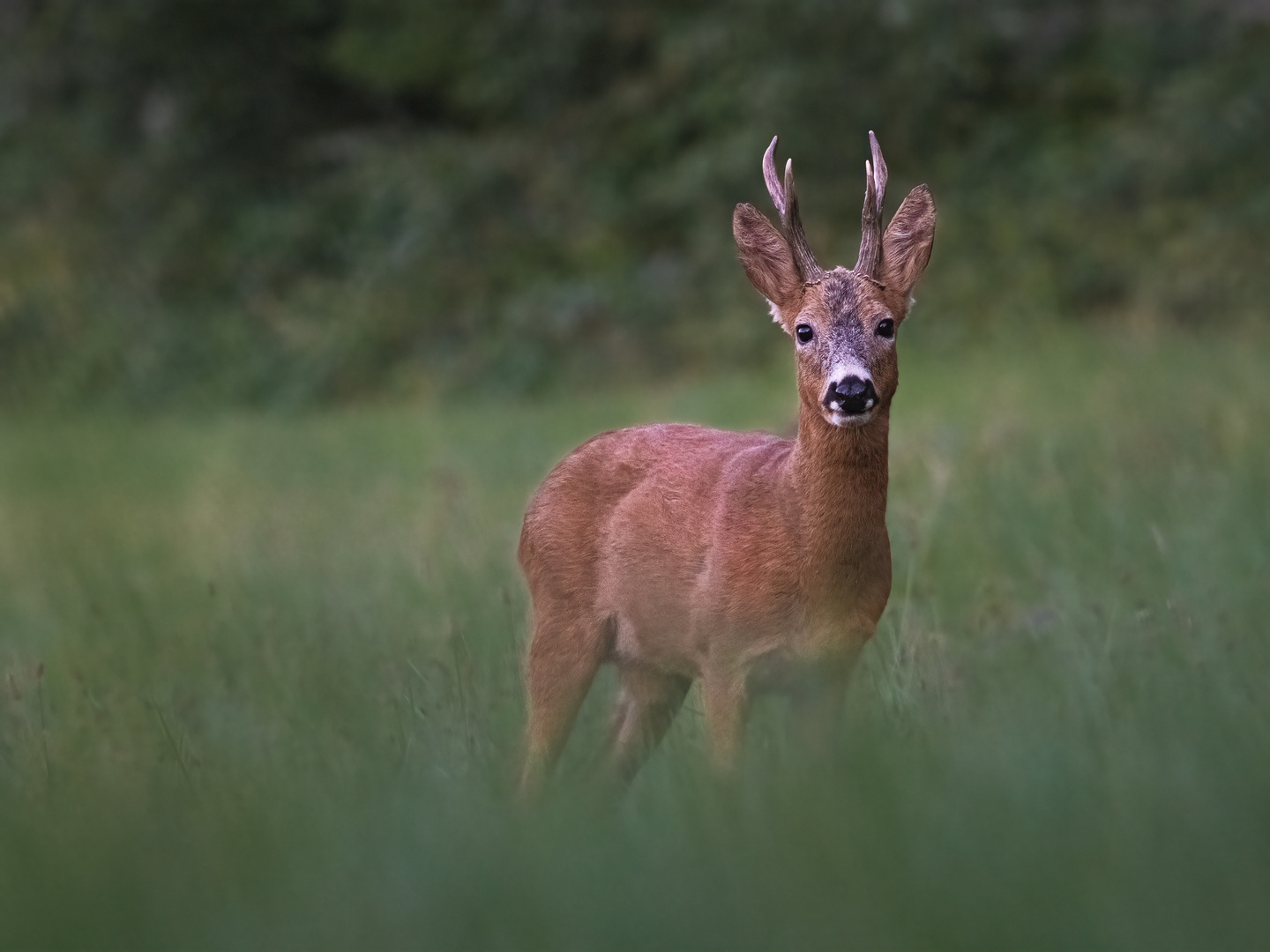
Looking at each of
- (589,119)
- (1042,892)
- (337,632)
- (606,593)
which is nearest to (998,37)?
(589,119)

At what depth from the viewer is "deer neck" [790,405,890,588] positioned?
423cm

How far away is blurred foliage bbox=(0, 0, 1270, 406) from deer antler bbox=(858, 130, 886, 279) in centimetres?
881

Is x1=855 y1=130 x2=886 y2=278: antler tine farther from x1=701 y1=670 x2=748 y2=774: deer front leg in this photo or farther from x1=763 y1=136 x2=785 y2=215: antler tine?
x1=701 y1=670 x2=748 y2=774: deer front leg

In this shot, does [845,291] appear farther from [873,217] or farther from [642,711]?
[642,711]

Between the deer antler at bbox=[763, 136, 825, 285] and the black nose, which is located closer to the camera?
the black nose

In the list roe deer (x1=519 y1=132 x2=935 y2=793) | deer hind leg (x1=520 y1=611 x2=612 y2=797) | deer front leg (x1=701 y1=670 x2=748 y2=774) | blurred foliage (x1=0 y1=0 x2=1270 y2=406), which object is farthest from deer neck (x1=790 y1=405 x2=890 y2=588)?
blurred foliage (x1=0 y1=0 x2=1270 y2=406)

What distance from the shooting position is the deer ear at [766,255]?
450 cm

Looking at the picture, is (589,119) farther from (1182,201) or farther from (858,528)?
(858,528)

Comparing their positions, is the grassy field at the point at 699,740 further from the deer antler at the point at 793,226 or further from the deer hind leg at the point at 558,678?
the deer antler at the point at 793,226

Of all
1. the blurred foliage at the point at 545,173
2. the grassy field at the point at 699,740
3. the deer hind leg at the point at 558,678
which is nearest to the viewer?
the grassy field at the point at 699,740

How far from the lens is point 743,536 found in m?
4.32

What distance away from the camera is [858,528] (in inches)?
168

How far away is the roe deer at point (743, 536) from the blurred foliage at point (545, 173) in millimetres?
8774

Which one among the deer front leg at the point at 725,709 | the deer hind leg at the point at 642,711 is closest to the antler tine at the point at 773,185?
the deer front leg at the point at 725,709
